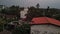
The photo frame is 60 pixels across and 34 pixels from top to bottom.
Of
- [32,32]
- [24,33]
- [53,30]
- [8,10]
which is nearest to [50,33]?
[53,30]

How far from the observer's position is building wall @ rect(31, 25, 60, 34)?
795 inches

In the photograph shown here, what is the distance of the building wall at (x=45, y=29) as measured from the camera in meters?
20.2

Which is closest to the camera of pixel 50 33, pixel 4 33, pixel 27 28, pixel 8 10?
pixel 50 33

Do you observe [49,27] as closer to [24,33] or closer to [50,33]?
[50,33]

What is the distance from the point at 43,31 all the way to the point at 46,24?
2.77 feet

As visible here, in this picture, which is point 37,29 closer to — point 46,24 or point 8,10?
point 46,24

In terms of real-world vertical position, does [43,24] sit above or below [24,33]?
above

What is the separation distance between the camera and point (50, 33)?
66.0 feet

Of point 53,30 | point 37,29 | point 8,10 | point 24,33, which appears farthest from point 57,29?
point 8,10

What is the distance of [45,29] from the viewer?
798 inches

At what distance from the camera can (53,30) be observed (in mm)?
20375

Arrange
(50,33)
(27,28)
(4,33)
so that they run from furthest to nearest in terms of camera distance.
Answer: (27,28)
(4,33)
(50,33)

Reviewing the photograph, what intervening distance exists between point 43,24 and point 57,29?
5.09ft

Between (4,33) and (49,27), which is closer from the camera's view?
(49,27)
